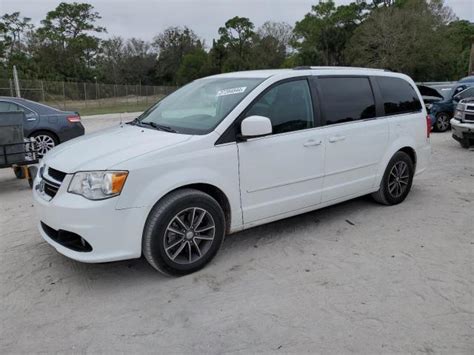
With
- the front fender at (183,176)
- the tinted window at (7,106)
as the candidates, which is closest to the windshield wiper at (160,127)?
the front fender at (183,176)

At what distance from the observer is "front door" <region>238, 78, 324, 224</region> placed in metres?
4.11

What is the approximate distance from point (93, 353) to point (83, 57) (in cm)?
6860

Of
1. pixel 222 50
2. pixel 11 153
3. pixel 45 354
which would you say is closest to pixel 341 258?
pixel 45 354

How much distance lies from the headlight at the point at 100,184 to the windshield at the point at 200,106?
2.82 ft

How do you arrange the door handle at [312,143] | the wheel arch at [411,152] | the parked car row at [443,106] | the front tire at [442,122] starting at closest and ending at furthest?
the door handle at [312,143]
the wheel arch at [411,152]
the parked car row at [443,106]
the front tire at [442,122]

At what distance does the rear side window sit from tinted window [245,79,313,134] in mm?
249

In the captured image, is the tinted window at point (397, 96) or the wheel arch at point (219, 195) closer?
the wheel arch at point (219, 195)

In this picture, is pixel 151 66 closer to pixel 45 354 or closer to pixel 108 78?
pixel 108 78

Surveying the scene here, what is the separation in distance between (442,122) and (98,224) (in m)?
12.8

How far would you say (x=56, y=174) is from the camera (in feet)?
12.2

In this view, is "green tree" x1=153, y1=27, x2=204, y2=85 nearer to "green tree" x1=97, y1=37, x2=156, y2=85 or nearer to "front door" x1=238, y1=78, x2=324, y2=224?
"green tree" x1=97, y1=37, x2=156, y2=85

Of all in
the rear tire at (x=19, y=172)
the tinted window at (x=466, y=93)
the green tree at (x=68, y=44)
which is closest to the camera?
the rear tire at (x=19, y=172)

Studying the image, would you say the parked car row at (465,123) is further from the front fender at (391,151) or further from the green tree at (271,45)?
the green tree at (271,45)

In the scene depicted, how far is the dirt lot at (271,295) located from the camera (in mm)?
2910
